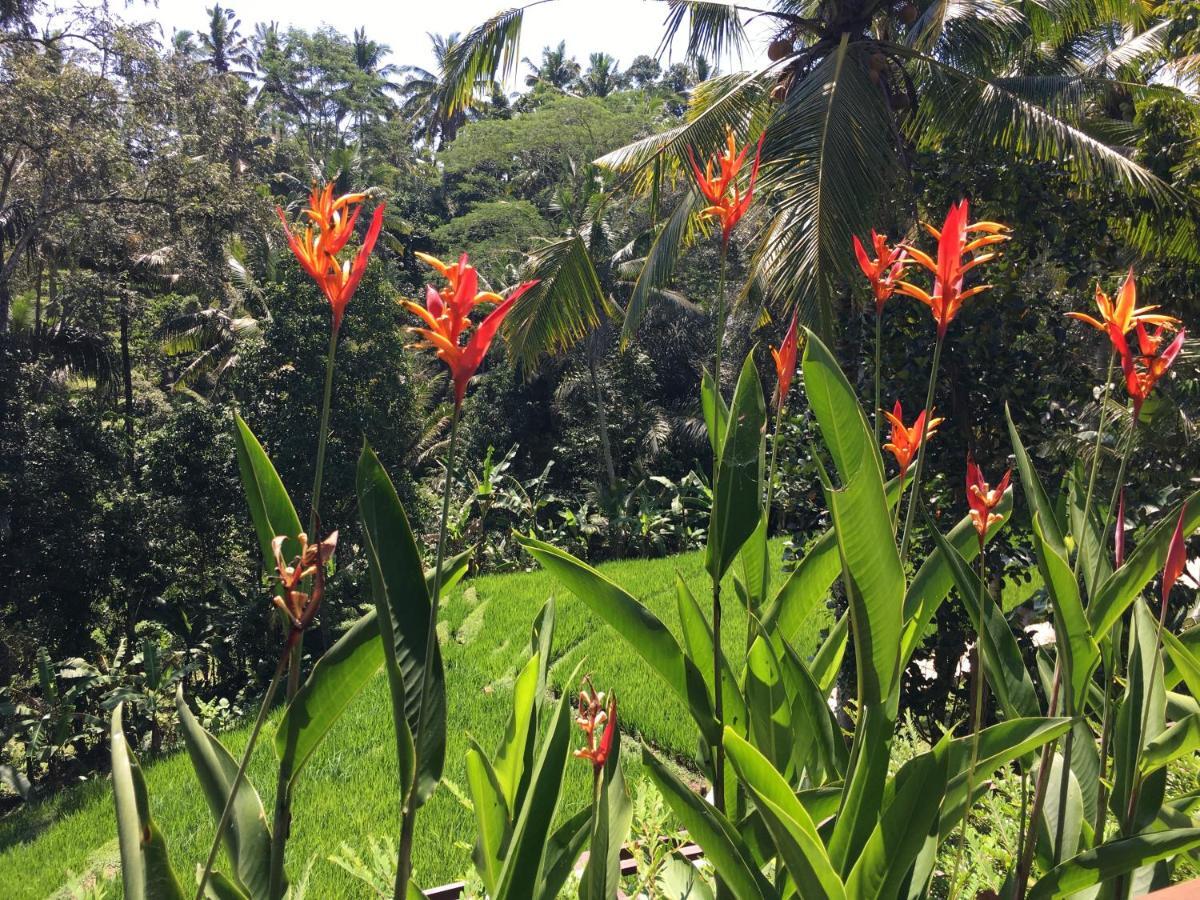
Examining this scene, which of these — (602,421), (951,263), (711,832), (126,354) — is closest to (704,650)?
(711,832)

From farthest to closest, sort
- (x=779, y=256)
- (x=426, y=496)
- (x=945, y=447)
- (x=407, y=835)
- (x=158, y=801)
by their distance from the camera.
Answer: (x=426, y=496) → (x=158, y=801) → (x=779, y=256) → (x=945, y=447) → (x=407, y=835)

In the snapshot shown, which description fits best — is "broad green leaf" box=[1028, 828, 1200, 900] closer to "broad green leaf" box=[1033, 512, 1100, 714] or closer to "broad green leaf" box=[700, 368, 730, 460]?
"broad green leaf" box=[1033, 512, 1100, 714]

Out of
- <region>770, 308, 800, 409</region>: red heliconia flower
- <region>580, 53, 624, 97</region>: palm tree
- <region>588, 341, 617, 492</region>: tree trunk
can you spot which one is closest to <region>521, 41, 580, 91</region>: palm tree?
<region>580, 53, 624, 97</region>: palm tree

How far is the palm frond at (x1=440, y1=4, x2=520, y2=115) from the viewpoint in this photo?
518 cm

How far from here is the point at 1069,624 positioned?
0.95 meters

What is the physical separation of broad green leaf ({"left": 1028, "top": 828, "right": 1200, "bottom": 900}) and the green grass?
245 centimetres

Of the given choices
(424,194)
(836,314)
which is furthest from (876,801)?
(424,194)

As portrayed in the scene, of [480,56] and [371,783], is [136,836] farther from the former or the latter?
[480,56]

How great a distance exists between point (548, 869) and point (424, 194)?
24.5 metres

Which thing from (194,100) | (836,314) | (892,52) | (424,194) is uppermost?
(424,194)

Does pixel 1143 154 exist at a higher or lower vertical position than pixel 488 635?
higher

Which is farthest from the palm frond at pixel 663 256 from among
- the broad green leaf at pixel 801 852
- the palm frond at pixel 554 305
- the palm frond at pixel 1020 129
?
the broad green leaf at pixel 801 852

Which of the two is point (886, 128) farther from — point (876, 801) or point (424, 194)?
point (424, 194)

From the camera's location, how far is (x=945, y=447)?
3.13 meters
